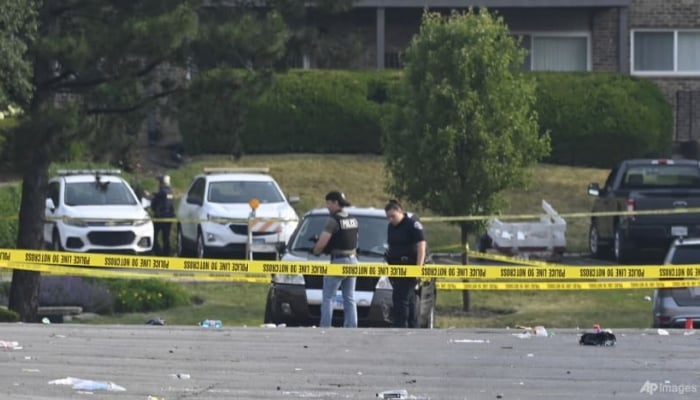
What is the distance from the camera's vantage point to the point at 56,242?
26469 mm

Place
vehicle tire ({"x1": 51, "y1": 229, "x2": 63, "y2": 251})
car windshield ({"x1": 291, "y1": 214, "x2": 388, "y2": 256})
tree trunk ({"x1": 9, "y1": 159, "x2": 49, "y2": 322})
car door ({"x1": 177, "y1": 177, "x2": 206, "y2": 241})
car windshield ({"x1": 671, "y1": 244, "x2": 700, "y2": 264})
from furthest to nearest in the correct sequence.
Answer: car door ({"x1": 177, "y1": 177, "x2": 206, "y2": 241})
vehicle tire ({"x1": 51, "y1": 229, "x2": 63, "y2": 251})
tree trunk ({"x1": 9, "y1": 159, "x2": 49, "y2": 322})
car windshield ({"x1": 671, "y1": 244, "x2": 700, "y2": 264})
car windshield ({"x1": 291, "y1": 214, "x2": 388, "y2": 256})

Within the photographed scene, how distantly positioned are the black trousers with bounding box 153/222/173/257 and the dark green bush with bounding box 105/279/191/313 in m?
4.75

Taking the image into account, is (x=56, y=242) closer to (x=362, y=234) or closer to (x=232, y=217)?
(x=232, y=217)

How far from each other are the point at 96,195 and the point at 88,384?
16.7m

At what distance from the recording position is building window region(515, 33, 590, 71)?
3747 centimetres

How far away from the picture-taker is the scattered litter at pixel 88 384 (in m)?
10.9

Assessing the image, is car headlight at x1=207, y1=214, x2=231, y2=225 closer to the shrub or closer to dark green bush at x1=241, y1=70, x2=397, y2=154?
dark green bush at x1=241, y1=70, x2=397, y2=154

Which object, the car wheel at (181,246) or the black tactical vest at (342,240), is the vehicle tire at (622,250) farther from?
the black tactical vest at (342,240)

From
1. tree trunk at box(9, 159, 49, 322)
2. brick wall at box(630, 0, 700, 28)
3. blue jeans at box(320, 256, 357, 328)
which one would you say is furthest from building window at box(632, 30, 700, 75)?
blue jeans at box(320, 256, 357, 328)

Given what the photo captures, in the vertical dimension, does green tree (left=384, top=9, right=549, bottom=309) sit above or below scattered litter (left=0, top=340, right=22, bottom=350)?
above

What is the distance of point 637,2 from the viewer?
123ft

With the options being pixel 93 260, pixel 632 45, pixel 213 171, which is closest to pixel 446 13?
pixel 632 45

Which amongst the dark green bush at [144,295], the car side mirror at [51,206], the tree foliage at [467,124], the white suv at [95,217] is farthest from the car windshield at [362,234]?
the car side mirror at [51,206]

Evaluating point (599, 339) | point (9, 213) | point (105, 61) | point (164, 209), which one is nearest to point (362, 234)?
point (105, 61)
